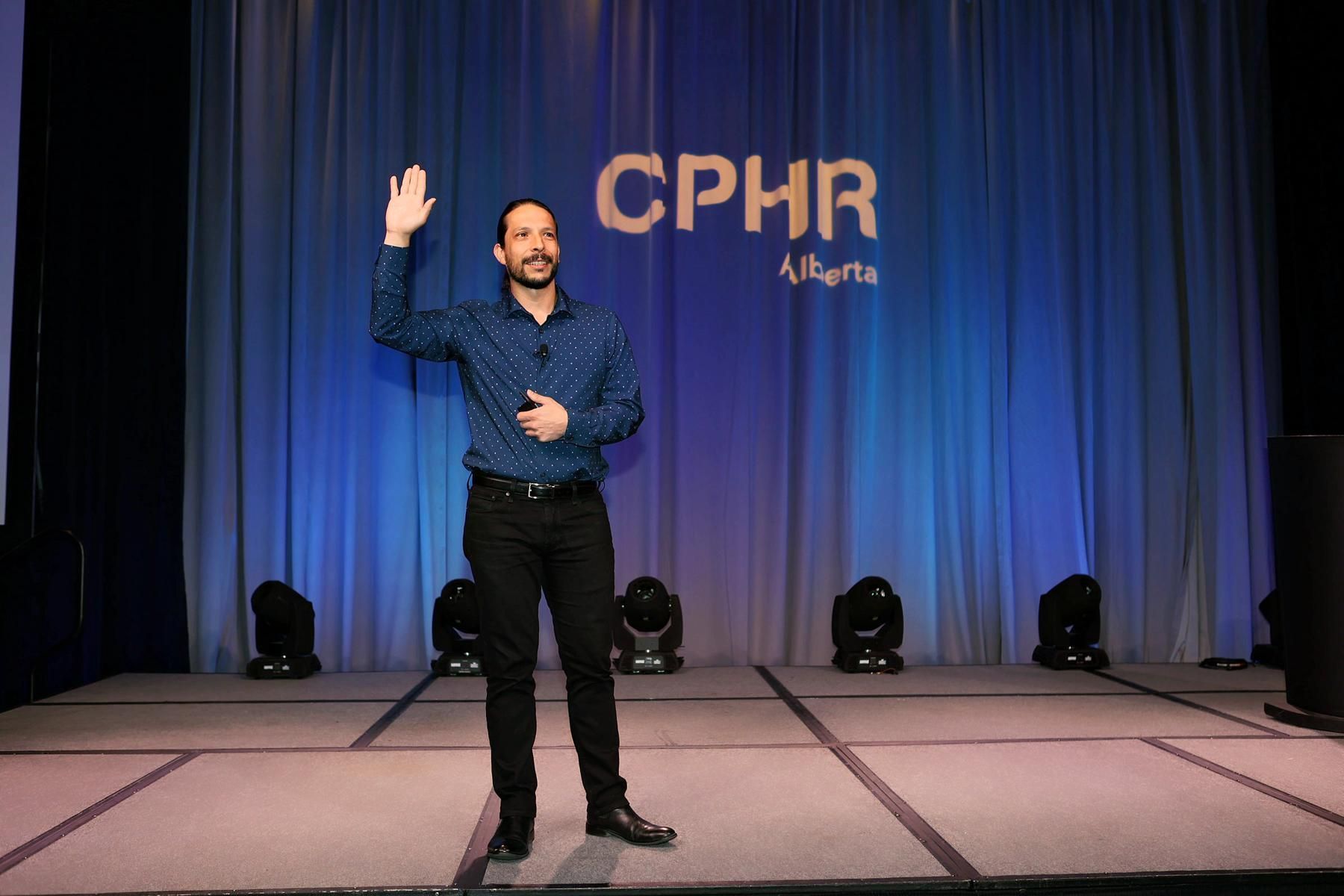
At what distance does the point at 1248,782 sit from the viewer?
271 centimetres

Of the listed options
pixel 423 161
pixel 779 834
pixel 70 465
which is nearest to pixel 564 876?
pixel 779 834

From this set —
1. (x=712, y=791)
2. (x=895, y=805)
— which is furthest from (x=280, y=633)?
(x=895, y=805)

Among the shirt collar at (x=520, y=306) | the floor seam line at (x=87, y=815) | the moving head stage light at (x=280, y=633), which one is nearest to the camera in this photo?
the floor seam line at (x=87, y=815)

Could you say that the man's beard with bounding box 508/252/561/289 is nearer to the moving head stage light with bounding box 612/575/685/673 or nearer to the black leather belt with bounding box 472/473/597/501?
the black leather belt with bounding box 472/473/597/501

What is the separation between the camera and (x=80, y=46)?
13.8 feet

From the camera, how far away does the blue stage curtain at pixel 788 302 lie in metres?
4.81

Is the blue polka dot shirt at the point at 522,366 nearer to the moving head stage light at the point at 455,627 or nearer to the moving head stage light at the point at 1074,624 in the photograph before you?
the moving head stage light at the point at 455,627

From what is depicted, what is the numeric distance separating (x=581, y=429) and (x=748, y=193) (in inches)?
125

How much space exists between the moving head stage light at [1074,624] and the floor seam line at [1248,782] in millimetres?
1414

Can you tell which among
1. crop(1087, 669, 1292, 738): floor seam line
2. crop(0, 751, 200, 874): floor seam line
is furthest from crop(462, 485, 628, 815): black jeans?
crop(1087, 669, 1292, 738): floor seam line

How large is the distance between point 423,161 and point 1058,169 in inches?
131

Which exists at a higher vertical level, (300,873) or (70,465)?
(70,465)

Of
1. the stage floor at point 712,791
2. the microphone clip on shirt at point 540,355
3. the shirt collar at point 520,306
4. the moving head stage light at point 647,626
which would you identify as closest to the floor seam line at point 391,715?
the stage floor at point 712,791

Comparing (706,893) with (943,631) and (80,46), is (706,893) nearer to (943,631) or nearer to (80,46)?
(943,631)
